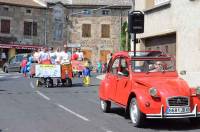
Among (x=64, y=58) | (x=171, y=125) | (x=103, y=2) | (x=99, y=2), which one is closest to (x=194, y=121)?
(x=171, y=125)

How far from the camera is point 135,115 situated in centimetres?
1143

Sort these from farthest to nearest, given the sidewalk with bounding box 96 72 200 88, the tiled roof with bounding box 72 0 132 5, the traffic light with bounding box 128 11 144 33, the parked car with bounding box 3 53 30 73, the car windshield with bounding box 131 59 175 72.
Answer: the tiled roof with bounding box 72 0 132 5 < the parked car with bounding box 3 53 30 73 < the sidewalk with bounding box 96 72 200 88 < the traffic light with bounding box 128 11 144 33 < the car windshield with bounding box 131 59 175 72

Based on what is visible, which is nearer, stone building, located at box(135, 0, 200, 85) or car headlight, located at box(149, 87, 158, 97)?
car headlight, located at box(149, 87, 158, 97)

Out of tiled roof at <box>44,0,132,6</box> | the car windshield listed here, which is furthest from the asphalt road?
tiled roof at <box>44,0,132,6</box>

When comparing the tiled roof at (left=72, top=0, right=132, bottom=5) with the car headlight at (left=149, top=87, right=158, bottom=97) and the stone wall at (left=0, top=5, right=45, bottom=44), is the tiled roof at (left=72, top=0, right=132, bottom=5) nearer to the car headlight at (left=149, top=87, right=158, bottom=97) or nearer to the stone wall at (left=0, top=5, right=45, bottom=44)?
the stone wall at (left=0, top=5, right=45, bottom=44)

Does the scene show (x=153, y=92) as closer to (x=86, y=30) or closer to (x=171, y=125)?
(x=171, y=125)

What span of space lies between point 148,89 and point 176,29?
12.4 metres

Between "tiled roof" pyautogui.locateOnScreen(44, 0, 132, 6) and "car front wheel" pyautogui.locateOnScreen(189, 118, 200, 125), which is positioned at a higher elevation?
"tiled roof" pyautogui.locateOnScreen(44, 0, 132, 6)

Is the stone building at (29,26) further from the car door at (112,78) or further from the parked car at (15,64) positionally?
the car door at (112,78)

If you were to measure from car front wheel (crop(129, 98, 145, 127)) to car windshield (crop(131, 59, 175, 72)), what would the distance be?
3.88 ft

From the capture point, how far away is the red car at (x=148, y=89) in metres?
10.9

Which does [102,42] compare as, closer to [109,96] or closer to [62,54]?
[62,54]

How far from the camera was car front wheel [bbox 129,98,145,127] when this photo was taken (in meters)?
11.1

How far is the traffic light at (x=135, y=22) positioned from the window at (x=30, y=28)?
137 feet
